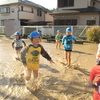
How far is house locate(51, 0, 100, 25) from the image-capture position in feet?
62.2

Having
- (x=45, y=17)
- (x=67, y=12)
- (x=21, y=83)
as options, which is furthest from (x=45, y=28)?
(x=45, y=17)

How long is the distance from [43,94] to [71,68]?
2236 millimetres

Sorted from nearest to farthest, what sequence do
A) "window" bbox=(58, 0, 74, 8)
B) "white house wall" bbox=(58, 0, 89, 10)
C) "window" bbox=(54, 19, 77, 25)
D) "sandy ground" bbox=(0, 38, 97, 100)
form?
"sandy ground" bbox=(0, 38, 97, 100)
"white house wall" bbox=(58, 0, 89, 10)
"window" bbox=(54, 19, 77, 25)
"window" bbox=(58, 0, 74, 8)

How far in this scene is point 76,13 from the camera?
64.6 ft

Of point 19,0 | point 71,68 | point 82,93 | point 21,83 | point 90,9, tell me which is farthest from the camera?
point 19,0

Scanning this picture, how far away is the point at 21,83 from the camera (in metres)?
3.87

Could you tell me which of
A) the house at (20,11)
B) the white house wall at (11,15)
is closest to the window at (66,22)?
the house at (20,11)

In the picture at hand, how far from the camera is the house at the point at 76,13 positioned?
1895cm

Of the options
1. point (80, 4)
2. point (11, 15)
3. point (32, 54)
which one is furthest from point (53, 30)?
point (11, 15)

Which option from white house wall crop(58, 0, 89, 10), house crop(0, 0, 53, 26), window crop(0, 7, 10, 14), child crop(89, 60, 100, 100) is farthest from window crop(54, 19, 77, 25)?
child crop(89, 60, 100, 100)

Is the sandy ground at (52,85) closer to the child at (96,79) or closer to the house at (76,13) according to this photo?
the child at (96,79)

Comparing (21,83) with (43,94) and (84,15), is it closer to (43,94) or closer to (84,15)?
(43,94)

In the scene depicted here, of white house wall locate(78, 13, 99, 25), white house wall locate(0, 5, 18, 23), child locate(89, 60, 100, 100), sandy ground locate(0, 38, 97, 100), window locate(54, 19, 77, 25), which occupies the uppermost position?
white house wall locate(0, 5, 18, 23)

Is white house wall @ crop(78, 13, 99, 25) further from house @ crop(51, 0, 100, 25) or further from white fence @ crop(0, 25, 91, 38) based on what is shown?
white fence @ crop(0, 25, 91, 38)
